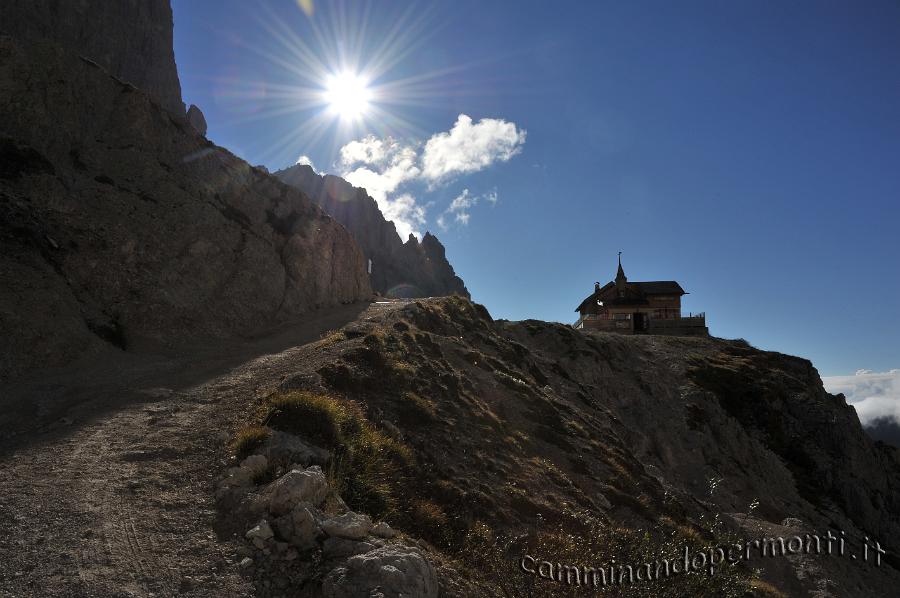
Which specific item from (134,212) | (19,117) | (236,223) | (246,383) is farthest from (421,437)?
(19,117)

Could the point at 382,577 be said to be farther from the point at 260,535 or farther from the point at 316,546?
the point at 260,535

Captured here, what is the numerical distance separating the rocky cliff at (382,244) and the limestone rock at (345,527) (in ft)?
448

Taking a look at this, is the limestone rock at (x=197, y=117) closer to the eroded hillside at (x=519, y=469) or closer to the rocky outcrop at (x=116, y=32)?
the rocky outcrop at (x=116, y=32)

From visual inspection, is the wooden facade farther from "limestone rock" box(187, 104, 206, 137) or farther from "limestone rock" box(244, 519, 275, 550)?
"limestone rock" box(187, 104, 206, 137)

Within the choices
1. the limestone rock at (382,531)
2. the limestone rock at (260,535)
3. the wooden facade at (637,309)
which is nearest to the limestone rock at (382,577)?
the limestone rock at (382,531)

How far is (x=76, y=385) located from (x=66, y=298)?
21.4 feet

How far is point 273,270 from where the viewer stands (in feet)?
113

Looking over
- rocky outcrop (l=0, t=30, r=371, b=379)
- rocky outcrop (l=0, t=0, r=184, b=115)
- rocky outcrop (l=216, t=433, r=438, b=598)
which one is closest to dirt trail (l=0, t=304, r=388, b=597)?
rocky outcrop (l=216, t=433, r=438, b=598)

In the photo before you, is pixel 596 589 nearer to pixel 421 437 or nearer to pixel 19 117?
pixel 421 437

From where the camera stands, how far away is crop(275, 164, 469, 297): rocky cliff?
152m

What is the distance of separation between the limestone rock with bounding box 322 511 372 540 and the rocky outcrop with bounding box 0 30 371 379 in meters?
14.3

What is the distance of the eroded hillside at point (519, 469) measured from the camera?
9.58m

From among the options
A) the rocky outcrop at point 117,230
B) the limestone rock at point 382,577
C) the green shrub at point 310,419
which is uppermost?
the rocky outcrop at point 117,230

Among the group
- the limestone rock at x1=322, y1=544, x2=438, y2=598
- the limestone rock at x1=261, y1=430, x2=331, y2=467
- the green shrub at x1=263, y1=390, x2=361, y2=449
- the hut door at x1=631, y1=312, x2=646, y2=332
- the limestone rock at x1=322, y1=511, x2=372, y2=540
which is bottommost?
the limestone rock at x1=322, y1=544, x2=438, y2=598
